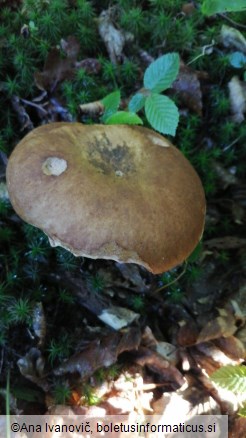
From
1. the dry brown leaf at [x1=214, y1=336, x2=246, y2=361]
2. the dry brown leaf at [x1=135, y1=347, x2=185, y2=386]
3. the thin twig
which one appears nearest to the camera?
the dry brown leaf at [x1=135, y1=347, x2=185, y2=386]

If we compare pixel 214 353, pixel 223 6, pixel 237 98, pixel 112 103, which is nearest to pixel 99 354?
pixel 214 353

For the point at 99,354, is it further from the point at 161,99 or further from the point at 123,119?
the point at 161,99

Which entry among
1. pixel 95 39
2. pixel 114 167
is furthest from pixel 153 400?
pixel 95 39

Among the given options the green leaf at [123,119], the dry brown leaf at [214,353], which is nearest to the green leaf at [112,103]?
the green leaf at [123,119]

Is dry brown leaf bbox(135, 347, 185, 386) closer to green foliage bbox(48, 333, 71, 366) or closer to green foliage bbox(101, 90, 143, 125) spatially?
green foliage bbox(48, 333, 71, 366)

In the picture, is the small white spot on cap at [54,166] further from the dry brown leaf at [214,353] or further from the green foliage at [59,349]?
the dry brown leaf at [214,353]

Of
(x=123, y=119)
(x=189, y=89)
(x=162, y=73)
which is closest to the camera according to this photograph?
(x=123, y=119)

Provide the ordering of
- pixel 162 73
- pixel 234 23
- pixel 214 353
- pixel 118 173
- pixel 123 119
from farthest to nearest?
pixel 234 23
pixel 214 353
pixel 162 73
pixel 123 119
pixel 118 173

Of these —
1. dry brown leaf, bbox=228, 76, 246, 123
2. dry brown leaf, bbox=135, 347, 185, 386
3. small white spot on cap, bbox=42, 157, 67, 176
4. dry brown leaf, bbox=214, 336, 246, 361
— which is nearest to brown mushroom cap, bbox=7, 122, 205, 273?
small white spot on cap, bbox=42, 157, 67, 176
